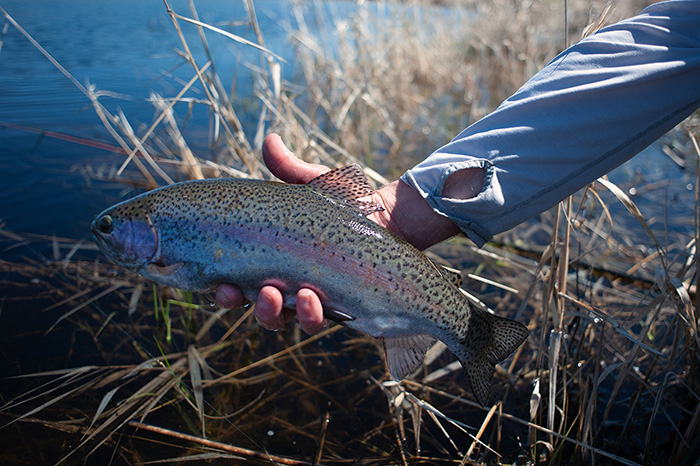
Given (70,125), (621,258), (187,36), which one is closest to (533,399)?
(621,258)

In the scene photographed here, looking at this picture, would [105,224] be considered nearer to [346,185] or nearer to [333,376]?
[346,185]

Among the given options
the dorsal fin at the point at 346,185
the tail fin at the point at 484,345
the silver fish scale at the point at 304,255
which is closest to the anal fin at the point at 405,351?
the silver fish scale at the point at 304,255

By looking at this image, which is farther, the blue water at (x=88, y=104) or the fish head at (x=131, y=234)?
the blue water at (x=88, y=104)

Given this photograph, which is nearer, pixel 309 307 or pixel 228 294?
pixel 309 307

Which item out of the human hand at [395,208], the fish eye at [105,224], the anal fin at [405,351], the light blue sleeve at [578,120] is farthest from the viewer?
the human hand at [395,208]

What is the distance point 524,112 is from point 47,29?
13.1 metres

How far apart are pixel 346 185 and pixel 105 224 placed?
1315 millimetres

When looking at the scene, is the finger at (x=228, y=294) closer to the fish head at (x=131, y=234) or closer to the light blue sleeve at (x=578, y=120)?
the fish head at (x=131, y=234)

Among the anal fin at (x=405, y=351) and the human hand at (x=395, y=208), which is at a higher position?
the human hand at (x=395, y=208)

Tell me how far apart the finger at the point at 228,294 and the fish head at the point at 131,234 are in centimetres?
38

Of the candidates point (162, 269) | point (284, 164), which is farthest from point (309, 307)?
point (284, 164)

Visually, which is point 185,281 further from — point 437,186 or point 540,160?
point 540,160

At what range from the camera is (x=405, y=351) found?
96.6 inches

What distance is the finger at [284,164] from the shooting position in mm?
2725
